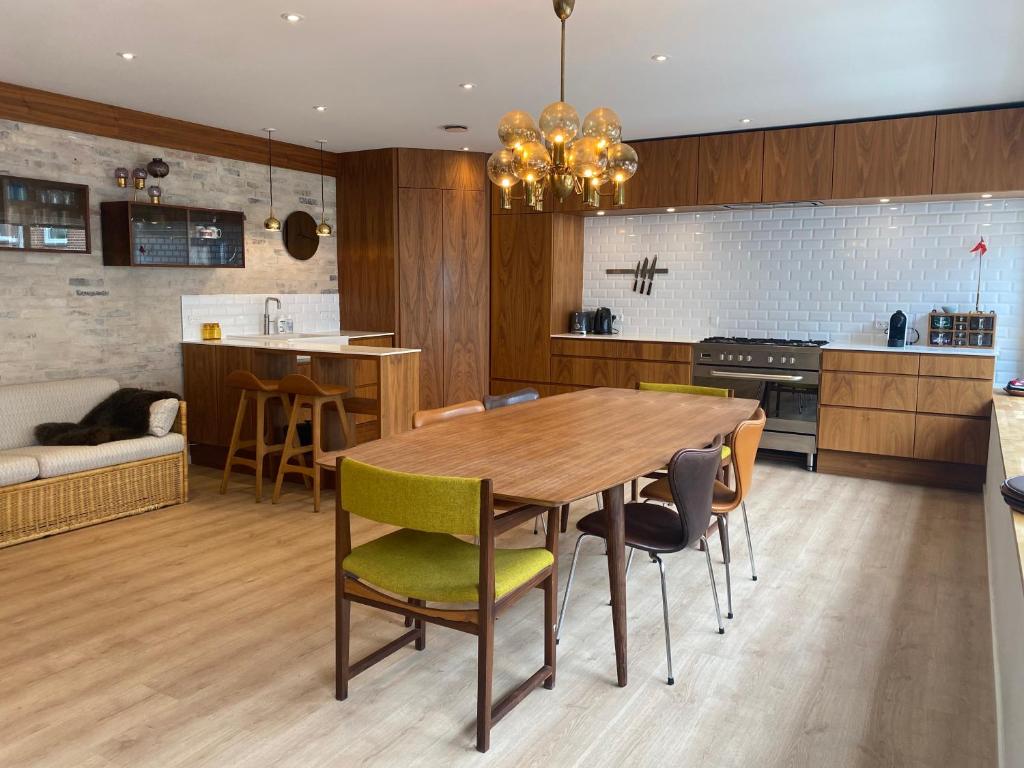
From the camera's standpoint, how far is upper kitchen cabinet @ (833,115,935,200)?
5.35 m

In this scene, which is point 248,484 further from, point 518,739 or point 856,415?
point 856,415

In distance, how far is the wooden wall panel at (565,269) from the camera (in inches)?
274

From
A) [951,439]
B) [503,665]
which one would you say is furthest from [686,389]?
[503,665]

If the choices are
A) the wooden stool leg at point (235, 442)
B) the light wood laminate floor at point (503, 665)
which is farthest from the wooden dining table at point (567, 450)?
the wooden stool leg at point (235, 442)

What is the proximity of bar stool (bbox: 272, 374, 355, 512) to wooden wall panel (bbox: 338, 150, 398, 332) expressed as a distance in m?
2.04

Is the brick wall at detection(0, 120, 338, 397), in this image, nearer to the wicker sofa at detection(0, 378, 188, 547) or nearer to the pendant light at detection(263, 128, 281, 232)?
the pendant light at detection(263, 128, 281, 232)

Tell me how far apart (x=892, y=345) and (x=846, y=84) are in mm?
2053

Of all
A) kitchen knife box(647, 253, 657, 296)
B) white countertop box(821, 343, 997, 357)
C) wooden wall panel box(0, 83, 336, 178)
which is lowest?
white countertop box(821, 343, 997, 357)

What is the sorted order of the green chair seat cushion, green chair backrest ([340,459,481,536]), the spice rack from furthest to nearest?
1. the spice rack
2. the green chair seat cushion
3. green chair backrest ([340,459,481,536])

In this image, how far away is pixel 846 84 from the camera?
15.2 ft

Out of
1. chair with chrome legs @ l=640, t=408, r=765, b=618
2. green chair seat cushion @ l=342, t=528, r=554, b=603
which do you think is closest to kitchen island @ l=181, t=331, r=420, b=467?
chair with chrome legs @ l=640, t=408, r=765, b=618

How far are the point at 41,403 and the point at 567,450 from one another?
366 cm

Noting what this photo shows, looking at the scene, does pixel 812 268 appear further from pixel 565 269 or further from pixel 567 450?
pixel 567 450

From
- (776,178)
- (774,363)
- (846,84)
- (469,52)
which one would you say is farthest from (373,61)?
(774,363)
